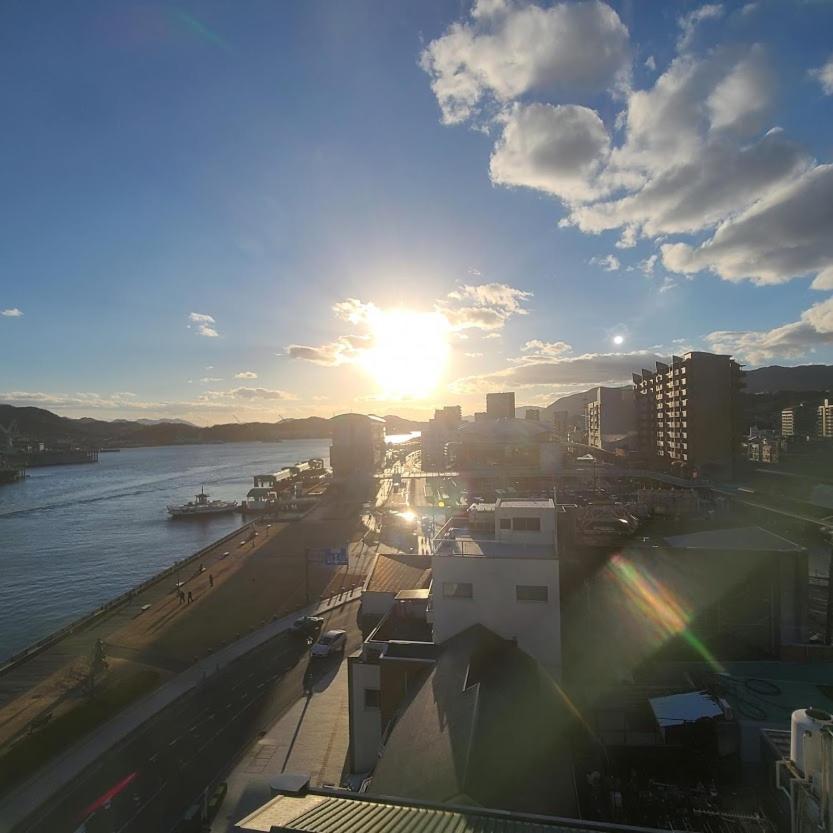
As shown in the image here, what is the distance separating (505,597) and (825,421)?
6487 centimetres

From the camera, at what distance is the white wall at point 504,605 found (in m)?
7.12

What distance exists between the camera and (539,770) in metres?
4.28

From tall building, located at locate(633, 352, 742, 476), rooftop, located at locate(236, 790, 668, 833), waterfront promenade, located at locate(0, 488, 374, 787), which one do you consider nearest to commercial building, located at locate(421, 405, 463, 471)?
tall building, located at locate(633, 352, 742, 476)

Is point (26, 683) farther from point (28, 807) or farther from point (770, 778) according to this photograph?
point (770, 778)

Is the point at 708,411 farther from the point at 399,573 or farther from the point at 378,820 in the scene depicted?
the point at 378,820

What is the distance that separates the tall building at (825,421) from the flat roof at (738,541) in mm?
56385

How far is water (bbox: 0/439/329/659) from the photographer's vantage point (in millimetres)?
17234

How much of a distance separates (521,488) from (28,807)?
88.2ft

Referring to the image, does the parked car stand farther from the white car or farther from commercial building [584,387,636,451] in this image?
commercial building [584,387,636,451]

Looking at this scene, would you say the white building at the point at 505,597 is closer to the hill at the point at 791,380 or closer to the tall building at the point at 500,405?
the tall building at the point at 500,405

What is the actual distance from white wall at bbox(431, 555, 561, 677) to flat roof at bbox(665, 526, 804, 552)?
369 centimetres

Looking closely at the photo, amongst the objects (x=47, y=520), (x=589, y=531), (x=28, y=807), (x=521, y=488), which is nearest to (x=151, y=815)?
(x=28, y=807)

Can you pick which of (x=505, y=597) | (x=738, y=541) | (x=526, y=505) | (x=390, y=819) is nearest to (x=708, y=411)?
(x=738, y=541)

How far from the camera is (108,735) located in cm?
809
